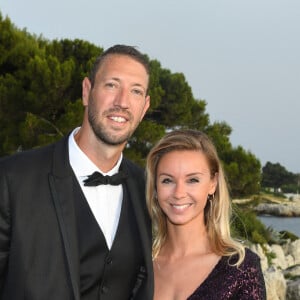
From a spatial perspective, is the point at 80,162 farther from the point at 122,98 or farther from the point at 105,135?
the point at 122,98

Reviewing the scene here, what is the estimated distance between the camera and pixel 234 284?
9.86ft

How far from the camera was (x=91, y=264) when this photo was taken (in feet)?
10.1

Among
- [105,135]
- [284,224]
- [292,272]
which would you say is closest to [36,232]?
[105,135]

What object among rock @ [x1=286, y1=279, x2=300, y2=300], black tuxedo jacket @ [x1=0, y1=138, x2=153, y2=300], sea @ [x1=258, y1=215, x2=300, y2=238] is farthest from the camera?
sea @ [x1=258, y1=215, x2=300, y2=238]

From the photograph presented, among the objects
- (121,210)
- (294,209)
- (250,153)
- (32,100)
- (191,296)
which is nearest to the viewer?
(191,296)

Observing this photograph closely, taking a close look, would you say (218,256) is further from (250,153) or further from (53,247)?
(250,153)

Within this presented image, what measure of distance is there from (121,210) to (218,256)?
62 cm

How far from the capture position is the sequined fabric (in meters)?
2.99

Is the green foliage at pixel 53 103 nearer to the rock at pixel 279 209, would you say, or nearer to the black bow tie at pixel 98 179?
the black bow tie at pixel 98 179

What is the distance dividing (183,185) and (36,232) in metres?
0.86

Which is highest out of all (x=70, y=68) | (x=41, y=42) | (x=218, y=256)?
(x=41, y=42)

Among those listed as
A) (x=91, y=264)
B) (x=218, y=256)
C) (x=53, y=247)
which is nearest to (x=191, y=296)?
(x=218, y=256)

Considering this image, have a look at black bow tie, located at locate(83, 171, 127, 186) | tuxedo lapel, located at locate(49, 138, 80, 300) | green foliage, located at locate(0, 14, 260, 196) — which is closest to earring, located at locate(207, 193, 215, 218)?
black bow tie, located at locate(83, 171, 127, 186)

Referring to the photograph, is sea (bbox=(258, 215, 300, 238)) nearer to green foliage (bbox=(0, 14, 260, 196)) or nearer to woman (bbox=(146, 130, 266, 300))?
green foliage (bbox=(0, 14, 260, 196))
